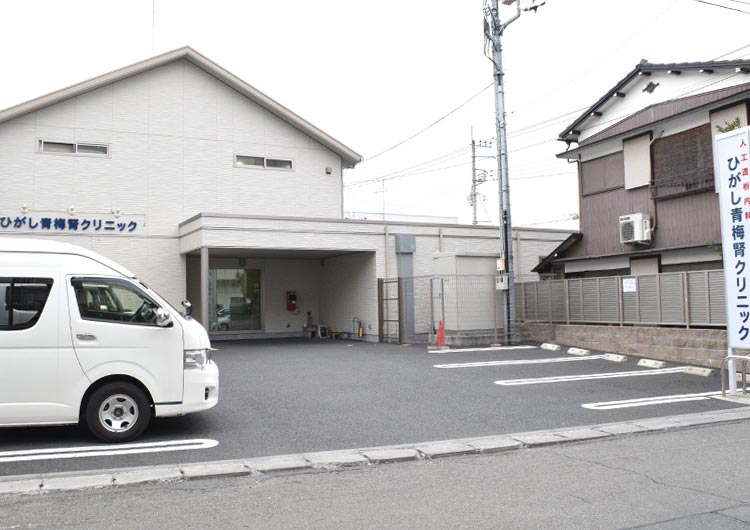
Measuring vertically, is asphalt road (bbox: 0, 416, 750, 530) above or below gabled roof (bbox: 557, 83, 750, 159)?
below

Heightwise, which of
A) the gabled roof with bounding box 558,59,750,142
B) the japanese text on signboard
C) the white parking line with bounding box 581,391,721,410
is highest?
the gabled roof with bounding box 558,59,750,142

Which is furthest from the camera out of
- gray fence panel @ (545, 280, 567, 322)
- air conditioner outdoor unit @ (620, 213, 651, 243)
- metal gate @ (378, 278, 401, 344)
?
metal gate @ (378, 278, 401, 344)

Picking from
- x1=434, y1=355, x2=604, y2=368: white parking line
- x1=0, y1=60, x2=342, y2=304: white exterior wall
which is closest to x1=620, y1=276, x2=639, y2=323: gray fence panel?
x1=434, y1=355, x2=604, y2=368: white parking line

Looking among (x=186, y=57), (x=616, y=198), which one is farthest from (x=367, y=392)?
(x=186, y=57)

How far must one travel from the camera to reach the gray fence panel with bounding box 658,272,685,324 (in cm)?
1531

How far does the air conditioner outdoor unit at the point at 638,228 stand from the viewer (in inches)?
711

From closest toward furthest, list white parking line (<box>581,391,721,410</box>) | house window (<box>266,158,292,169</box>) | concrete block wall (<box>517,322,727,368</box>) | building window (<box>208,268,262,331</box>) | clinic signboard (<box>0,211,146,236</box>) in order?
white parking line (<box>581,391,721,410</box>) → concrete block wall (<box>517,322,727,368</box>) → clinic signboard (<box>0,211,146,236</box>) → house window (<box>266,158,292,169</box>) → building window (<box>208,268,262,331</box>)

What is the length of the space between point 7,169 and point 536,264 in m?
17.2

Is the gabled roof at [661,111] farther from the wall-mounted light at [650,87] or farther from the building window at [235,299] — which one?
the building window at [235,299]

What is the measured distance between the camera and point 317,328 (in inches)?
906

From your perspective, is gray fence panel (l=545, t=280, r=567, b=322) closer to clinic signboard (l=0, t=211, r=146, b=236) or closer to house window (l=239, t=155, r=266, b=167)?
house window (l=239, t=155, r=266, b=167)

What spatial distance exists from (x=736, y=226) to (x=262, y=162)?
1546cm

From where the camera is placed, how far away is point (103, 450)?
7.23m

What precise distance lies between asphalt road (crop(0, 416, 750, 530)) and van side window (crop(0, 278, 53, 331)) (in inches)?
95.3
